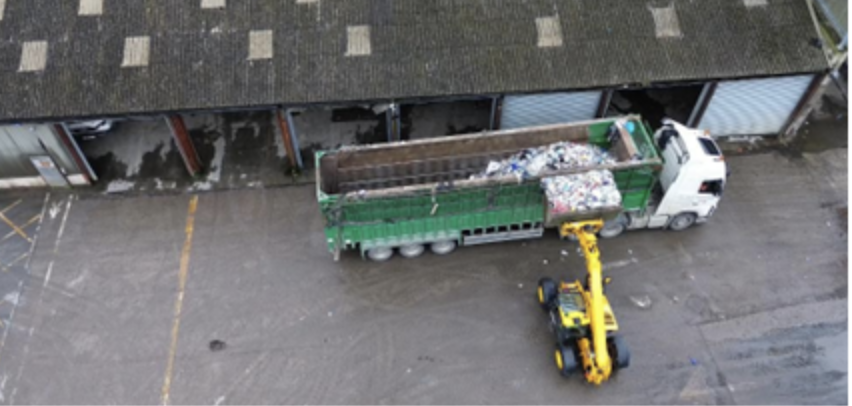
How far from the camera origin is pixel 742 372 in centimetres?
1584

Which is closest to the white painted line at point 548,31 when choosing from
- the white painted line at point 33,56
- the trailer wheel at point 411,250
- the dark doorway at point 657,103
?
the dark doorway at point 657,103

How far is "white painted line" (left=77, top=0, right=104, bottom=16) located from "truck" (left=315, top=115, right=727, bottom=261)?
28.8 ft

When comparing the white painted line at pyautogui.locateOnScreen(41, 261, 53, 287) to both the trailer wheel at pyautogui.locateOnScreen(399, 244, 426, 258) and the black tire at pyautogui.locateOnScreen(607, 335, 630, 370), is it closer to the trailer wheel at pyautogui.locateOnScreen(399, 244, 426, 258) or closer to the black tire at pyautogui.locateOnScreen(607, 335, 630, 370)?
the trailer wheel at pyautogui.locateOnScreen(399, 244, 426, 258)

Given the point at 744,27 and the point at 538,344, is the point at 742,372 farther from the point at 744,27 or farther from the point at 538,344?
the point at 744,27

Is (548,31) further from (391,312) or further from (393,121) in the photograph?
(391,312)

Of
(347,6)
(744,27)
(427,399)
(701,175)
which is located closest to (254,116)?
(347,6)

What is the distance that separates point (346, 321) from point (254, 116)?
376 inches

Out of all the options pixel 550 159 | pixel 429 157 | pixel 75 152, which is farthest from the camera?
pixel 75 152

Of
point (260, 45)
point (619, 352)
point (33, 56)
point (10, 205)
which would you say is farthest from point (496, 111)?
point (10, 205)

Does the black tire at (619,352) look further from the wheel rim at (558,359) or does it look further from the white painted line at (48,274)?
the white painted line at (48,274)

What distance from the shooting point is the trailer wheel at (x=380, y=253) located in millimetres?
17719

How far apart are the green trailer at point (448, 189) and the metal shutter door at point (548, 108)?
80.1 inches

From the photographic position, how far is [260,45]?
722 inches

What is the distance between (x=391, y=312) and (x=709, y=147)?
33.1ft
